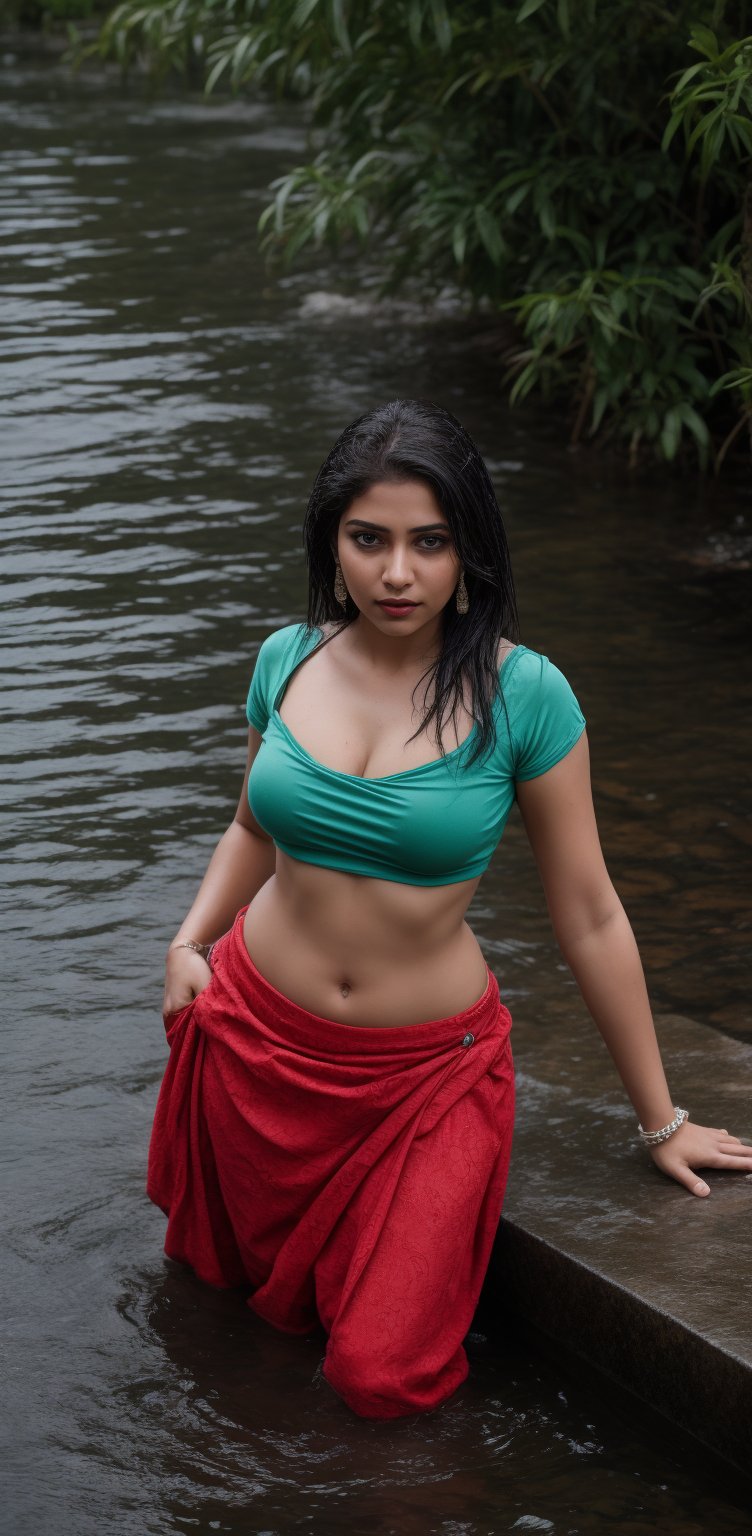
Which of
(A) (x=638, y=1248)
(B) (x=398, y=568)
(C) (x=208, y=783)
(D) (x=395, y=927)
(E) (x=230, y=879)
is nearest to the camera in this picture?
(B) (x=398, y=568)

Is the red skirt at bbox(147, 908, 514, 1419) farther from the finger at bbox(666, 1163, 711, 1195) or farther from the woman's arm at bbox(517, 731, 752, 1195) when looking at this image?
the finger at bbox(666, 1163, 711, 1195)

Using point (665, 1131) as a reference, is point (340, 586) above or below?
above

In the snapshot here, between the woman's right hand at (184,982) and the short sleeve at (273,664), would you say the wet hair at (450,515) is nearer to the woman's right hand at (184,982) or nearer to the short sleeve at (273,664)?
the short sleeve at (273,664)

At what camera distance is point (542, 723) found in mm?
2912

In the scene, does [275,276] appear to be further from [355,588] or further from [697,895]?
[355,588]

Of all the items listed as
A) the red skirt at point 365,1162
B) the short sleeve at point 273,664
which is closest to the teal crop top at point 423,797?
the short sleeve at point 273,664

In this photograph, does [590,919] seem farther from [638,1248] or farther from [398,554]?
[398,554]

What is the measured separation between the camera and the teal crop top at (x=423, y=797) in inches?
112

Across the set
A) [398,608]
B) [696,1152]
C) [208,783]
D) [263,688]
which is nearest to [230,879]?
[263,688]

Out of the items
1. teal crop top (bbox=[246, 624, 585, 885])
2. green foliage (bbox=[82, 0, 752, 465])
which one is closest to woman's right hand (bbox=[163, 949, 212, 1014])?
teal crop top (bbox=[246, 624, 585, 885])

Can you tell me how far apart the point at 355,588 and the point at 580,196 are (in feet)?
19.6

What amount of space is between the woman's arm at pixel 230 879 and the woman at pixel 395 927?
0.19 meters

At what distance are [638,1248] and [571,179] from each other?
6192mm

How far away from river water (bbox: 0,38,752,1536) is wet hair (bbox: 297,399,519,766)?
1174mm
